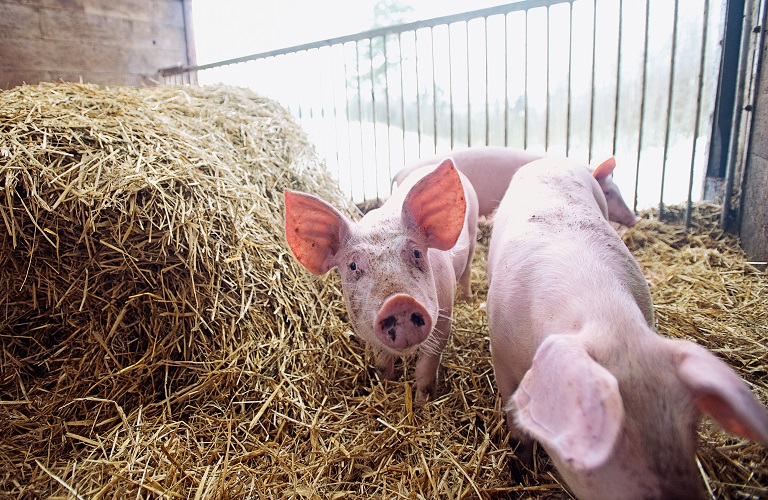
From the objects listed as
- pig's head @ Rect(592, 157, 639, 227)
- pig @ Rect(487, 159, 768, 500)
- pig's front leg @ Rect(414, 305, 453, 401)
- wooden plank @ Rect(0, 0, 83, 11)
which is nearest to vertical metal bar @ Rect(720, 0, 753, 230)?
pig's head @ Rect(592, 157, 639, 227)

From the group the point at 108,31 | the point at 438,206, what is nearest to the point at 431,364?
the point at 438,206

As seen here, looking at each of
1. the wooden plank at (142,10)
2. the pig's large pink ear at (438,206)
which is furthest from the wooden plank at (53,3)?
the pig's large pink ear at (438,206)

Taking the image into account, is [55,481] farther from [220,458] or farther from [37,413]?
[220,458]

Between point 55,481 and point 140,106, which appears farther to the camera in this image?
point 140,106

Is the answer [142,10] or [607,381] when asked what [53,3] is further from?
[607,381]

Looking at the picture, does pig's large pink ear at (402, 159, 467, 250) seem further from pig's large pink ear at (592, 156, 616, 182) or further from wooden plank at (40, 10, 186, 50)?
→ wooden plank at (40, 10, 186, 50)

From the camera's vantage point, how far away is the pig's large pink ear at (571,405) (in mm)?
922

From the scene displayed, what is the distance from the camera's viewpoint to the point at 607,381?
0.99 meters

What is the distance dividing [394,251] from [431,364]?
701 millimetres

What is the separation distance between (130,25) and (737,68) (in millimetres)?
7763

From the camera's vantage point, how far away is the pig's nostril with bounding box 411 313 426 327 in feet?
5.94

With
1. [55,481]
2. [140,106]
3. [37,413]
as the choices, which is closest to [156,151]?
[140,106]

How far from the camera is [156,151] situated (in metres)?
2.82

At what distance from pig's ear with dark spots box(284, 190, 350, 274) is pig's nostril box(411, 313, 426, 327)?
2.10 ft
